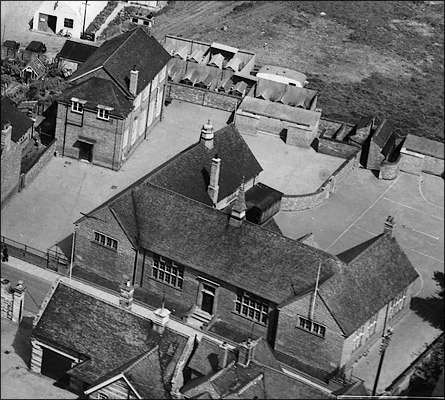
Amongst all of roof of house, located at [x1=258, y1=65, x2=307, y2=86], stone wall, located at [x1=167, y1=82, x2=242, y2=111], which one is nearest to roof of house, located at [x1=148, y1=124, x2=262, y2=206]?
stone wall, located at [x1=167, y1=82, x2=242, y2=111]

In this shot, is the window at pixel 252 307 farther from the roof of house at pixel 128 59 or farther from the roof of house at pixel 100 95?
the roof of house at pixel 128 59

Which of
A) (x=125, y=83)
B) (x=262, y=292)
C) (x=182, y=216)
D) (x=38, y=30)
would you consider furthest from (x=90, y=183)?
(x=38, y=30)

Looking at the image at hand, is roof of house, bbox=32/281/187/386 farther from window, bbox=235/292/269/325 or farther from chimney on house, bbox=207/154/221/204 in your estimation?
chimney on house, bbox=207/154/221/204

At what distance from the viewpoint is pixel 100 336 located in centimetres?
8225

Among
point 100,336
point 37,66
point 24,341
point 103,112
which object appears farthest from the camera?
point 37,66

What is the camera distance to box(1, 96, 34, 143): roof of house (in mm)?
105588

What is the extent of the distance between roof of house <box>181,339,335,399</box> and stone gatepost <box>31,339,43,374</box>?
32.7 ft

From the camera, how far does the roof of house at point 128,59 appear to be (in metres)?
108

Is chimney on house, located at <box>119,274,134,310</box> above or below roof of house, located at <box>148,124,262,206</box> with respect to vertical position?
below

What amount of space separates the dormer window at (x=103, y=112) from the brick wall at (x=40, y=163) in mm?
4485

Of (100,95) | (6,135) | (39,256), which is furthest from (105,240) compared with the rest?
(100,95)

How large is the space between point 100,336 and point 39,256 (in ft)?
45.8

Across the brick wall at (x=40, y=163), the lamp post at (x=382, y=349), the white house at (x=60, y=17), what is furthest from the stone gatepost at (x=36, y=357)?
the white house at (x=60, y=17)

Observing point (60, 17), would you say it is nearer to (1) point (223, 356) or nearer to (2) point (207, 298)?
(2) point (207, 298)
